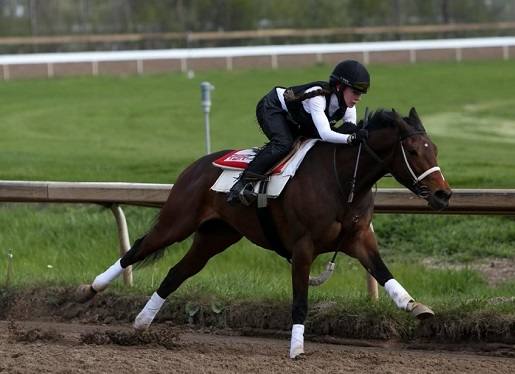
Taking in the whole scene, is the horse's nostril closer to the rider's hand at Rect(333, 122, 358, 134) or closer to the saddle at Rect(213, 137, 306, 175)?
the rider's hand at Rect(333, 122, 358, 134)

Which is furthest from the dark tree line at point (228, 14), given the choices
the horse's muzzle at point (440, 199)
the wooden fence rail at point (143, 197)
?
the horse's muzzle at point (440, 199)

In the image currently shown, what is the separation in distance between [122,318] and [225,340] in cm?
115

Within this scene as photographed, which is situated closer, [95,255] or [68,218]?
[95,255]

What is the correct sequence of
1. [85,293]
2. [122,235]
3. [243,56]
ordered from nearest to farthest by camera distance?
[85,293]
[122,235]
[243,56]

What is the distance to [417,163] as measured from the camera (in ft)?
23.2

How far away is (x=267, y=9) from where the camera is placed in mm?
53625

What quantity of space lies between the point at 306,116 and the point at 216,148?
12576mm

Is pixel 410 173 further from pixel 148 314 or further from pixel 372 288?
pixel 148 314

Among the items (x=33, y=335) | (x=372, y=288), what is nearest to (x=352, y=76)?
(x=372, y=288)

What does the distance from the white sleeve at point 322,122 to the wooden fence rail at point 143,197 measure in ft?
4.21

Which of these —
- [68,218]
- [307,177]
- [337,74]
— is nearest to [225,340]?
[307,177]

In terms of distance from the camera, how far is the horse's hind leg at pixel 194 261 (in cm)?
812

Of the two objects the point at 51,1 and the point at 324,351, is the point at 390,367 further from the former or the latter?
the point at 51,1

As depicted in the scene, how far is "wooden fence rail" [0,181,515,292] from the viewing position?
8.12 m
